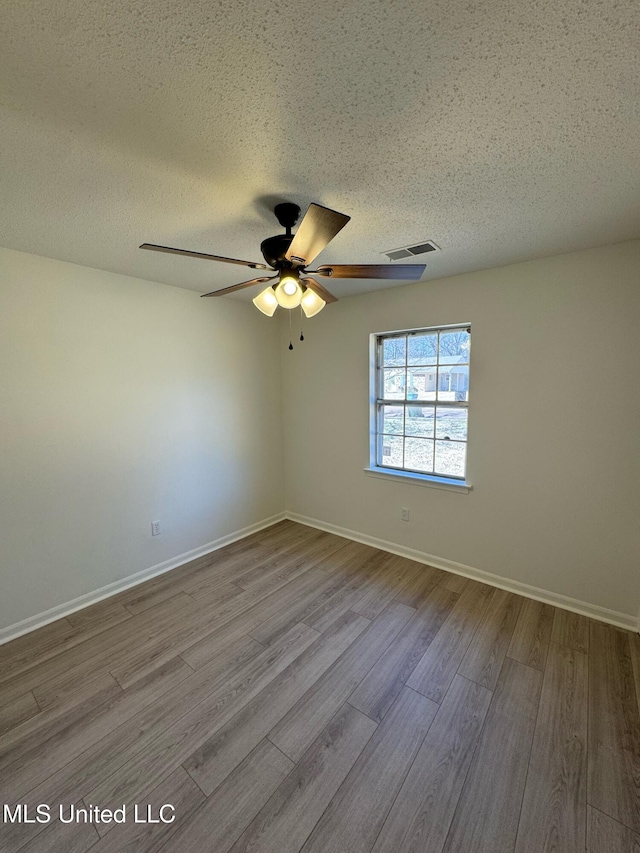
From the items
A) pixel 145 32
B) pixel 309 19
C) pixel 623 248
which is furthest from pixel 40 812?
pixel 623 248

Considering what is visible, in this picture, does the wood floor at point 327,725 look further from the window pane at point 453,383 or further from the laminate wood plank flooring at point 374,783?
the window pane at point 453,383

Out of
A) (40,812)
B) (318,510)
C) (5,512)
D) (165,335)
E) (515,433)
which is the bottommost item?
(40,812)

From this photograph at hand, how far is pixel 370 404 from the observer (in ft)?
10.4

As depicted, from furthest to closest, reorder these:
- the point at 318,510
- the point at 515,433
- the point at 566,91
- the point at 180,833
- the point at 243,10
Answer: the point at 318,510 < the point at 515,433 < the point at 180,833 < the point at 566,91 < the point at 243,10

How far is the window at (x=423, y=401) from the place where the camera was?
9.02 feet

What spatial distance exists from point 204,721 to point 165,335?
2.58 meters

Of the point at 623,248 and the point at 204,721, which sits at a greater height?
the point at 623,248

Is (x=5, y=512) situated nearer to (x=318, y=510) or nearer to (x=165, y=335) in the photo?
(x=165, y=335)

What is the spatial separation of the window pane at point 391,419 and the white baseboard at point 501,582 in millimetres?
1065

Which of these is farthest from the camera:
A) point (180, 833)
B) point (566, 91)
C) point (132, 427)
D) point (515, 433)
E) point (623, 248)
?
point (132, 427)

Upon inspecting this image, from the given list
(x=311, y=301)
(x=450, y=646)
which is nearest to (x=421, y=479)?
(x=450, y=646)

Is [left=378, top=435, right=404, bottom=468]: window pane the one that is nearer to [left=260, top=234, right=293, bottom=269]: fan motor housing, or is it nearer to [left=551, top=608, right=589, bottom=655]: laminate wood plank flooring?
[left=551, top=608, right=589, bottom=655]: laminate wood plank flooring

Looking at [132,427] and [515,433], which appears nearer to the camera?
[515,433]

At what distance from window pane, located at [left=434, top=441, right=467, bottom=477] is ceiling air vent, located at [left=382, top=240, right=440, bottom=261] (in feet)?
4.94
